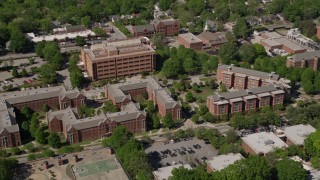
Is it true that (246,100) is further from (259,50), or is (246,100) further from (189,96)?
(259,50)

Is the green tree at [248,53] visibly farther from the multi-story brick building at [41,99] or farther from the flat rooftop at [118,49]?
the multi-story brick building at [41,99]

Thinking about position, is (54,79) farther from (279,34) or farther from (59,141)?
(279,34)

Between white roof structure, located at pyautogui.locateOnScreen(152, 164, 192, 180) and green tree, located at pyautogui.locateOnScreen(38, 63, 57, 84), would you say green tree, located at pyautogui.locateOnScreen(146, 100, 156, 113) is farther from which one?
green tree, located at pyautogui.locateOnScreen(38, 63, 57, 84)

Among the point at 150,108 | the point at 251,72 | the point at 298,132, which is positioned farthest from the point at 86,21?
the point at 298,132

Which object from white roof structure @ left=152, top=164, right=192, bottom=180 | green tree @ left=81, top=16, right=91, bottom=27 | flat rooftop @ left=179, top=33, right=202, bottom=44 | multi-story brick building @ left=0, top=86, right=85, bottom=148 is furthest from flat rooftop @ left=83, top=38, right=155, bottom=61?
white roof structure @ left=152, top=164, right=192, bottom=180

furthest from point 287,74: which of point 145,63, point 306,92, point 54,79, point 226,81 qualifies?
point 54,79

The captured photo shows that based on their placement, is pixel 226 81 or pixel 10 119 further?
pixel 226 81
